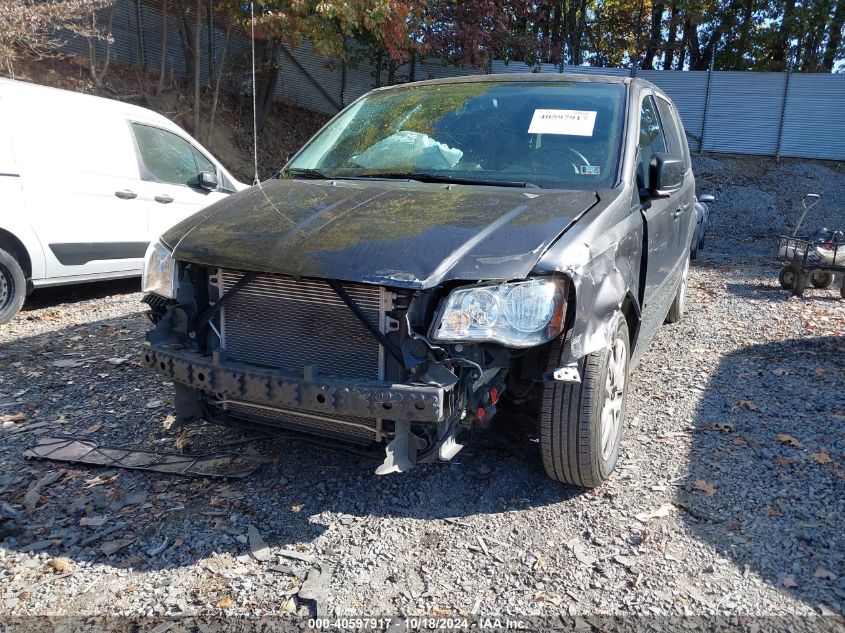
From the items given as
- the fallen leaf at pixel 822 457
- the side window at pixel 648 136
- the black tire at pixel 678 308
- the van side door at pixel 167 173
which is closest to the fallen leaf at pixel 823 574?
the fallen leaf at pixel 822 457

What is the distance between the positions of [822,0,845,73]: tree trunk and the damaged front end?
66.7 ft

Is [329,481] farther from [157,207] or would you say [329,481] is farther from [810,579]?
[157,207]

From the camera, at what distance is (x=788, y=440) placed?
12.5 feet

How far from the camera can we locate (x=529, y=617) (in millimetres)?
2412

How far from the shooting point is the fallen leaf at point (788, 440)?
3.77 m

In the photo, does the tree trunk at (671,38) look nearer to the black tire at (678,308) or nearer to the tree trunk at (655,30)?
the tree trunk at (655,30)

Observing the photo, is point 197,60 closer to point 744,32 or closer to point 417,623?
point 417,623

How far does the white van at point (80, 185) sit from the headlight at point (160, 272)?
2.46 m

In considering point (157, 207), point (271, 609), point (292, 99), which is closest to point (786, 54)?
point (292, 99)

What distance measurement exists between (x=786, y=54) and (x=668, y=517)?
72.3 ft

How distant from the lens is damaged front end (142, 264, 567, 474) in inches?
100

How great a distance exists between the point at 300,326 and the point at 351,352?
10.3 inches

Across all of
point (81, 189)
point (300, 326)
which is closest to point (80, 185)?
point (81, 189)

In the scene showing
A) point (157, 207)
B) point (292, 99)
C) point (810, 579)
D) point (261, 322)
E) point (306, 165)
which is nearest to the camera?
point (810, 579)
